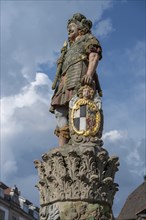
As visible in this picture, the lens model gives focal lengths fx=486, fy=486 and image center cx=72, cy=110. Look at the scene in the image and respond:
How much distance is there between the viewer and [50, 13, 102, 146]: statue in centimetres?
917

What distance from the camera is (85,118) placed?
29.0 ft

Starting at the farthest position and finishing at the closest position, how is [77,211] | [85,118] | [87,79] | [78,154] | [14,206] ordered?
[14,206] < [87,79] < [85,118] < [78,154] < [77,211]

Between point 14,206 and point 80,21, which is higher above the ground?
point 14,206

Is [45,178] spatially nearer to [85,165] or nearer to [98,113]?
[85,165]

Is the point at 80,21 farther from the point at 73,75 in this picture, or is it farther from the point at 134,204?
the point at 134,204

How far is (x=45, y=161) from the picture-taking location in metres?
8.59

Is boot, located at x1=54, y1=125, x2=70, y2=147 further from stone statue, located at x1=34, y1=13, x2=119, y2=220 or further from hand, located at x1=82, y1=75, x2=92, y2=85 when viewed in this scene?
hand, located at x1=82, y1=75, x2=92, y2=85

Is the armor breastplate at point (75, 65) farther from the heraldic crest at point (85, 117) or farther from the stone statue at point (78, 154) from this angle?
the heraldic crest at point (85, 117)

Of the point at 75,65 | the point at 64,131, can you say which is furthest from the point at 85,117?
the point at 75,65

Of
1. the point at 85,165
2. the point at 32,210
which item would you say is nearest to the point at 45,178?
the point at 85,165

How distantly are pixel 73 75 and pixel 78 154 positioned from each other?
5.87 feet

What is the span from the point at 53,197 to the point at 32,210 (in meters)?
58.2

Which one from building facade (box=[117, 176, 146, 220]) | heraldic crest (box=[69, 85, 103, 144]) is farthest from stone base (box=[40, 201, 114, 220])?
building facade (box=[117, 176, 146, 220])

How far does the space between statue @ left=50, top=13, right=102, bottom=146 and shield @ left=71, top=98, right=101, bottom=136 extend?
32cm
